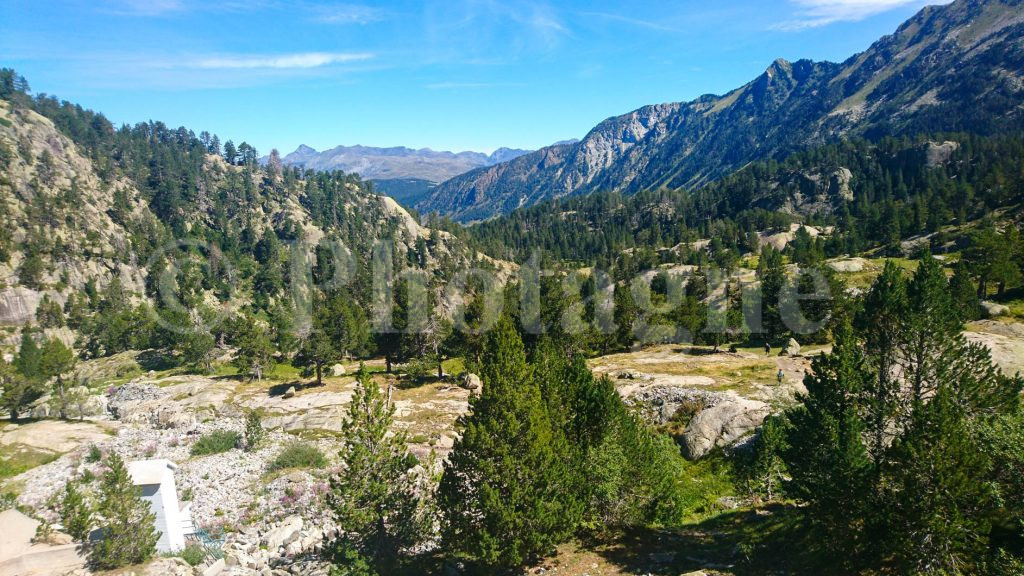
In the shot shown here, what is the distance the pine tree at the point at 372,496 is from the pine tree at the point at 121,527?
13.8m

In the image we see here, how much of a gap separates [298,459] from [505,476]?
3183cm

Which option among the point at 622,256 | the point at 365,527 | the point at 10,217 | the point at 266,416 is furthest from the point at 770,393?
the point at 10,217

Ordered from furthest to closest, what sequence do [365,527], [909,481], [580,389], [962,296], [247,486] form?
[962,296] < [247,486] < [580,389] < [365,527] < [909,481]

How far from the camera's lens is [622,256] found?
190 meters

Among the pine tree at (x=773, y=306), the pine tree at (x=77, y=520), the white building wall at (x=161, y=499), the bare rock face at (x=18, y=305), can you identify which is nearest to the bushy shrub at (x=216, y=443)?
the white building wall at (x=161, y=499)

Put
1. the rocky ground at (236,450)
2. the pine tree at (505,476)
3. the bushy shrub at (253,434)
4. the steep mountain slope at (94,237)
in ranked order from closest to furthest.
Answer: the pine tree at (505,476)
the rocky ground at (236,450)
the bushy shrub at (253,434)
the steep mountain slope at (94,237)

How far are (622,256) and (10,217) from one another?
19314 centimetres

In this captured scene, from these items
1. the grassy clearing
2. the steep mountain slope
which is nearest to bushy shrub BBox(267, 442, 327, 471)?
the grassy clearing

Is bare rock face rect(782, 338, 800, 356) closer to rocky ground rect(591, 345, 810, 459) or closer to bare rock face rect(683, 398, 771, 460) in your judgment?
rocky ground rect(591, 345, 810, 459)

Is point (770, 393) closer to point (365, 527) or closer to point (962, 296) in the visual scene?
point (962, 296)

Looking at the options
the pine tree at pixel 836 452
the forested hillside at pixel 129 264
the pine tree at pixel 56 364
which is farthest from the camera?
the forested hillside at pixel 129 264

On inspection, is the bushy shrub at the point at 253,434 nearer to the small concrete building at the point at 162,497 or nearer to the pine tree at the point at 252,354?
the small concrete building at the point at 162,497

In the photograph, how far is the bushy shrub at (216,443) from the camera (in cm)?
5325

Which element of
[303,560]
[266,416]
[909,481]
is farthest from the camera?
[266,416]
